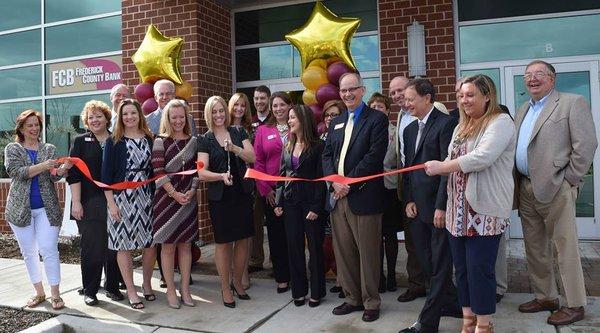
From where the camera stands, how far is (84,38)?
9.28m

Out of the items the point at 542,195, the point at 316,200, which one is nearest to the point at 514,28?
the point at 542,195

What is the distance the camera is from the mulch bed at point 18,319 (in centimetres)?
449

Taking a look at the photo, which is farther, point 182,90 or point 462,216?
point 182,90

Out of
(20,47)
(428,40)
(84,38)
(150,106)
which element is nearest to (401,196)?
(428,40)

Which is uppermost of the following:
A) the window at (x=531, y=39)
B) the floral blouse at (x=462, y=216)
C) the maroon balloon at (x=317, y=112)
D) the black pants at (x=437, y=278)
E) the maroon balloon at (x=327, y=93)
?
the window at (x=531, y=39)

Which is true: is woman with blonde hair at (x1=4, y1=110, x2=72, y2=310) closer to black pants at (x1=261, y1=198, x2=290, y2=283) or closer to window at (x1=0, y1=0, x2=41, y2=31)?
black pants at (x1=261, y1=198, x2=290, y2=283)

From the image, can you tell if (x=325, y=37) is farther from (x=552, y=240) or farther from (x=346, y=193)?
(x=552, y=240)

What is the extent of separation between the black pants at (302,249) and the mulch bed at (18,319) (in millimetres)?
2260

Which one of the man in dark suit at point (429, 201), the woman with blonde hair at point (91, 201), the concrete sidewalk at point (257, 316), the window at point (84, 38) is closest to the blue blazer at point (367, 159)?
the man in dark suit at point (429, 201)

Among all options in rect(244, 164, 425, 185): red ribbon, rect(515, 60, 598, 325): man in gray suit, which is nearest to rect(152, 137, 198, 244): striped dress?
rect(244, 164, 425, 185): red ribbon

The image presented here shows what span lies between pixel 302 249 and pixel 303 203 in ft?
1.42

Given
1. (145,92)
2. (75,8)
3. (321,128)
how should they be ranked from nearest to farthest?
(321,128) → (145,92) → (75,8)

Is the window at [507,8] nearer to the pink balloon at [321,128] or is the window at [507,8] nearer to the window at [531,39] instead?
the window at [531,39]

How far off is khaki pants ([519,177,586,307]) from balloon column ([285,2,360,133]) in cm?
223
